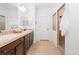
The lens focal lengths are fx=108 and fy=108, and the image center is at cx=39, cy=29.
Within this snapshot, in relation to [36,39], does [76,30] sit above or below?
above

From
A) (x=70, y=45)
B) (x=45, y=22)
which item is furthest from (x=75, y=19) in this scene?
(x=45, y=22)

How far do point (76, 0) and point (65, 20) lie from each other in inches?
25.0

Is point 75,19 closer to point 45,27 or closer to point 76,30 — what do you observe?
point 76,30

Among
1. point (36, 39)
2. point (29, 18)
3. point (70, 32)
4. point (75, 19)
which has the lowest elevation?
point (36, 39)

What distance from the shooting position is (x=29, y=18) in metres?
6.13

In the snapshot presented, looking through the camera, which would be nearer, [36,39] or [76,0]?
[76,0]

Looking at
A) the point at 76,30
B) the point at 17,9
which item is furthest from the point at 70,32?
the point at 17,9

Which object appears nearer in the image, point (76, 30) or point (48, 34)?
point (76, 30)

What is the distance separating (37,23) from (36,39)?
1.04 meters

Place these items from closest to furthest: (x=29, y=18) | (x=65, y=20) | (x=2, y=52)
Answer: (x=2, y=52)
(x=65, y=20)
(x=29, y=18)
